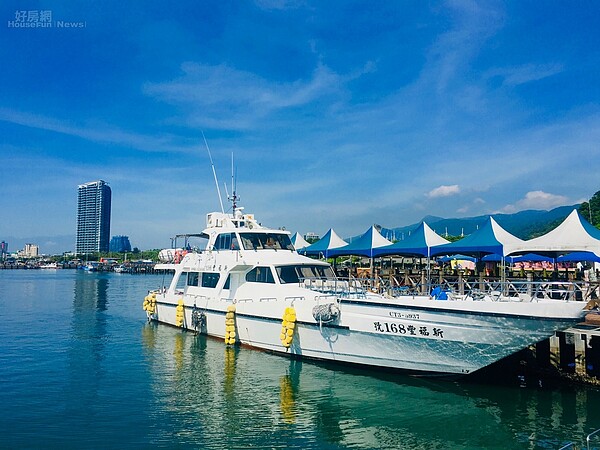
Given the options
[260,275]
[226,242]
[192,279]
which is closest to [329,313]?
[260,275]

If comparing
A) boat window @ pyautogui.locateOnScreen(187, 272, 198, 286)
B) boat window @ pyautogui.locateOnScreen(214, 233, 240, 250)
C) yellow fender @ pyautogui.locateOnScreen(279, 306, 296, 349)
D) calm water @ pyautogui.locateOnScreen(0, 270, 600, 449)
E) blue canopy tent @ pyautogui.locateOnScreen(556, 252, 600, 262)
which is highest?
boat window @ pyautogui.locateOnScreen(214, 233, 240, 250)

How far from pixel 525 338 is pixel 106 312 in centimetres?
2785

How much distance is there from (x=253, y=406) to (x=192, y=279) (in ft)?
35.2

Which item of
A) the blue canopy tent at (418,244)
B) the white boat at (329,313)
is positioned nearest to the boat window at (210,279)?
the white boat at (329,313)

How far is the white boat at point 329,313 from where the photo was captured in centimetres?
1218

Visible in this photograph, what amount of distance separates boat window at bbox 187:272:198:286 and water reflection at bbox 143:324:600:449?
6.19 metres

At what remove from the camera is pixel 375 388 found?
13.4 m

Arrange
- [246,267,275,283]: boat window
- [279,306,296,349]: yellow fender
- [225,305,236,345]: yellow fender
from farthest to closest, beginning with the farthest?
[225,305,236,345]: yellow fender < [246,267,275,283]: boat window < [279,306,296,349]: yellow fender

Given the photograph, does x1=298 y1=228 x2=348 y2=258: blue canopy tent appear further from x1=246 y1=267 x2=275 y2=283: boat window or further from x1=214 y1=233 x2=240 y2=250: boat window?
x1=246 y1=267 x2=275 y2=283: boat window

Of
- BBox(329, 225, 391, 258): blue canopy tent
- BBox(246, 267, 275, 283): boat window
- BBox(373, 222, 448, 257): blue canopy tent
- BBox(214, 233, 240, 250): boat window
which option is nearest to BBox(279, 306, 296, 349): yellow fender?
BBox(246, 267, 275, 283): boat window

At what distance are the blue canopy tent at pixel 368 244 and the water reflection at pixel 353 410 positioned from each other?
13455 mm

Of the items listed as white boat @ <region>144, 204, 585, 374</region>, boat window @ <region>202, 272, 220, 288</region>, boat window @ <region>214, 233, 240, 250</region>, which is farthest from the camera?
boat window @ <region>202, 272, 220, 288</region>

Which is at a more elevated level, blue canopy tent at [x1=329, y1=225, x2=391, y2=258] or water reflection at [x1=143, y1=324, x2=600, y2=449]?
blue canopy tent at [x1=329, y1=225, x2=391, y2=258]

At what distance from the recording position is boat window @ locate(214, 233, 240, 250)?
1944cm
